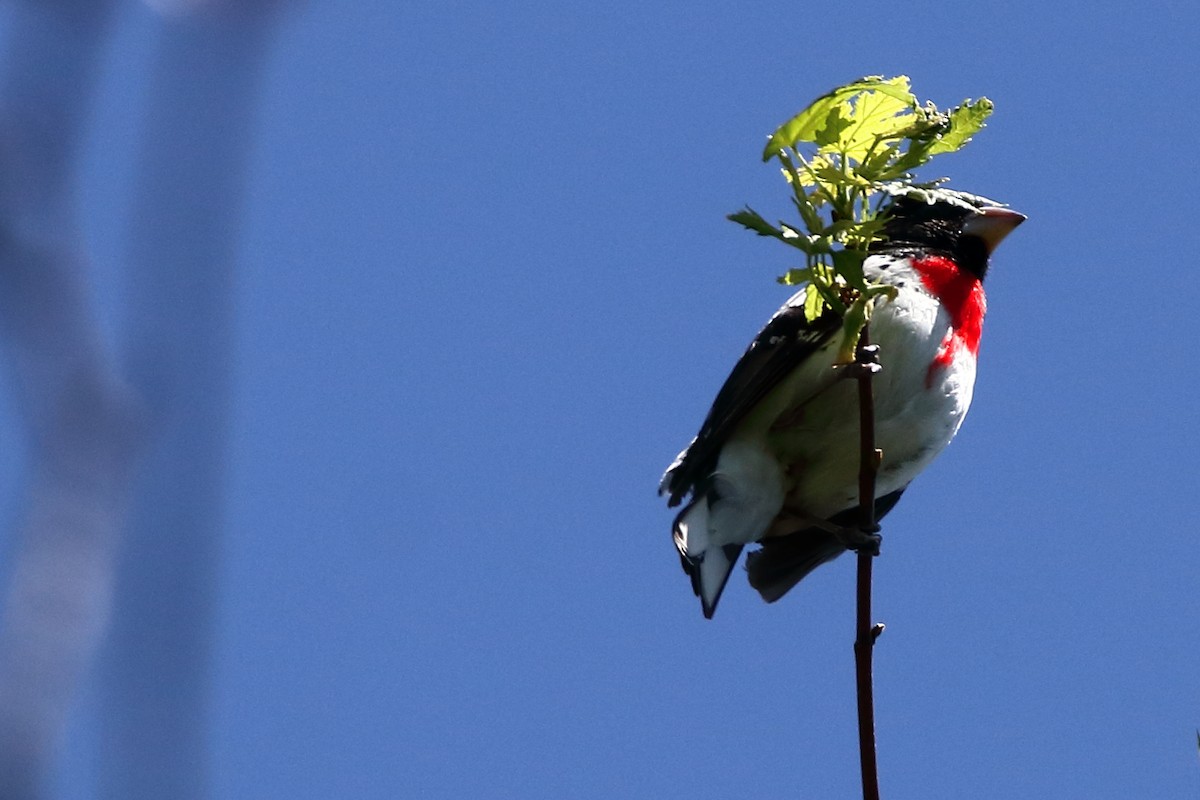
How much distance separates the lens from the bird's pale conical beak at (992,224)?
591cm

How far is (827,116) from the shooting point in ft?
10.6

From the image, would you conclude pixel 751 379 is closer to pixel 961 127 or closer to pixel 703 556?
pixel 703 556

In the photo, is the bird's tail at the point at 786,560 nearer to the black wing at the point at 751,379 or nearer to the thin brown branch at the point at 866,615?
the black wing at the point at 751,379

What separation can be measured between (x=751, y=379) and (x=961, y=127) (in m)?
1.91

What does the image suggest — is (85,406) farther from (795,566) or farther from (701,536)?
(795,566)

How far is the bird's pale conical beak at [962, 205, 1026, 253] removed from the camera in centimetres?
591

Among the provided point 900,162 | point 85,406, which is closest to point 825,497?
point 900,162

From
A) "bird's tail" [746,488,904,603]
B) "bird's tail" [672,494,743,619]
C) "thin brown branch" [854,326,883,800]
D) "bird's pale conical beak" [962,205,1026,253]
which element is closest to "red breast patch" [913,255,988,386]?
"bird's pale conical beak" [962,205,1026,253]

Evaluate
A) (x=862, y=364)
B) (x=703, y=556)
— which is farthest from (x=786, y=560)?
(x=862, y=364)

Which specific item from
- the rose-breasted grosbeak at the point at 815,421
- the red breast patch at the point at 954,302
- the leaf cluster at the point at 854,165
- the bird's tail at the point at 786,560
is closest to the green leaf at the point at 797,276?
the leaf cluster at the point at 854,165

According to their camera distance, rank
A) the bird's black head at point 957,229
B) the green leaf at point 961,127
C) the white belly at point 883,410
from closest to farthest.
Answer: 1. the green leaf at point 961,127
2. the white belly at point 883,410
3. the bird's black head at point 957,229

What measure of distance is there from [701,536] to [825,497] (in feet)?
1.86

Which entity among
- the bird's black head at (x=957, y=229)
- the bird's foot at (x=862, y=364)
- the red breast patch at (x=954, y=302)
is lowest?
the bird's foot at (x=862, y=364)

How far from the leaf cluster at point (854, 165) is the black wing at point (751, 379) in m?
1.65
